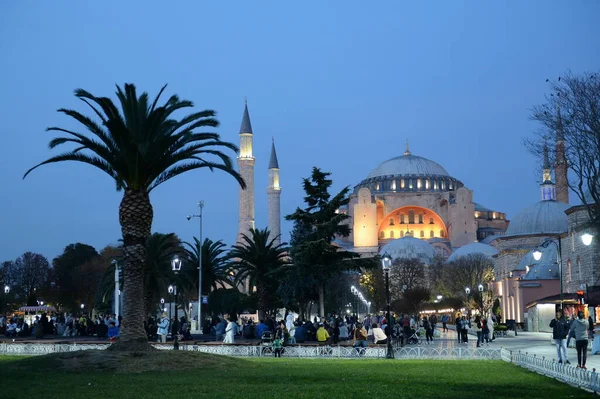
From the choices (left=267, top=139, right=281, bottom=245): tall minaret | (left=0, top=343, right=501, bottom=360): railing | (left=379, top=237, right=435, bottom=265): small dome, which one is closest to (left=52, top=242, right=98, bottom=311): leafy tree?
(left=267, top=139, right=281, bottom=245): tall minaret

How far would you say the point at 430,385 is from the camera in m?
12.6

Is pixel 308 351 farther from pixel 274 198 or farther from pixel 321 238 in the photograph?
pixel 274 198

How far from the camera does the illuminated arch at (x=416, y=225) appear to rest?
381ft

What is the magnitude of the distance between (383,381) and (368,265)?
73.2ft

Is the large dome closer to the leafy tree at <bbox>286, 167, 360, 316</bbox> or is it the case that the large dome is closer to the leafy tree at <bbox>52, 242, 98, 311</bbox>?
the leafy tree at <bbox>52, 242, 98, 311</bbox>

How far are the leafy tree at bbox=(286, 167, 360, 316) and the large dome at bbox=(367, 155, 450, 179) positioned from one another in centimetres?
8619

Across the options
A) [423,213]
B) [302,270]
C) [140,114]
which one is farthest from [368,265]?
[423,213]

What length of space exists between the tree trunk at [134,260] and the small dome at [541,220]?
51970 mm

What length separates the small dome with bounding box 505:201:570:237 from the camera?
65.7 metres

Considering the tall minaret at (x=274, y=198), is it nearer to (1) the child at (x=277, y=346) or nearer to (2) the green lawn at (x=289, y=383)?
(1) the child at (x=277, y=346)

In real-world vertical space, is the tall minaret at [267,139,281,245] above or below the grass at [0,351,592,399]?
above

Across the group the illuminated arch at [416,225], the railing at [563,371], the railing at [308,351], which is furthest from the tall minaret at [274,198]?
the railing at [563,371]

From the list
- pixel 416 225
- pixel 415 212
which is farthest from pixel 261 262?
pixel 415 212

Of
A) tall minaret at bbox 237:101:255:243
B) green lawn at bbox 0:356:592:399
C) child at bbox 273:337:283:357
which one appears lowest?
green lawn at bbox 0:356:592:399
